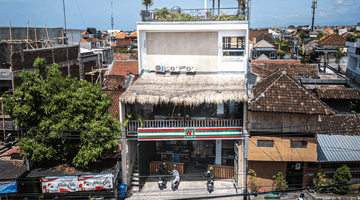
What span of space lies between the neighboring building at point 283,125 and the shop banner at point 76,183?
29.1ft

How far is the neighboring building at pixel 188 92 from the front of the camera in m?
18.5

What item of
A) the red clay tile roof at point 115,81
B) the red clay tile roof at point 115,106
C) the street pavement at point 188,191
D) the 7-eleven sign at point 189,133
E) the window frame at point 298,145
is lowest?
the street pavement at point 188,191

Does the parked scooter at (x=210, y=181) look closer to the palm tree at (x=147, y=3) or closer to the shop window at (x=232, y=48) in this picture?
the shop window at (x=232, y=48)

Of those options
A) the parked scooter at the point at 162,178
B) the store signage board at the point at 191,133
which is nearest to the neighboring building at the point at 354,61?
the store signage board at the point at 191,133

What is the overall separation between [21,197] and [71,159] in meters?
3.47

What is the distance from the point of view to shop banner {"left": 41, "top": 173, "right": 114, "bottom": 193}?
1658 centimetres

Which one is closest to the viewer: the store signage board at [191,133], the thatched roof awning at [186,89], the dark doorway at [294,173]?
the thatched roof awning at [186,89]

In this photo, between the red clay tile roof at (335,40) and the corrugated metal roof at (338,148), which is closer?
the corrugated metal roof at (338,148)

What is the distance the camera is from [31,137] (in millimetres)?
16078

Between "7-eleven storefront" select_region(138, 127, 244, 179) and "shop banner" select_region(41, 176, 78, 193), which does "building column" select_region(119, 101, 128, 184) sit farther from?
"shop banner" select_region(41, 176, 78, 193)

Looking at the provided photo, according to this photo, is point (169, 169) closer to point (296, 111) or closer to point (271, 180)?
point (271, 180)

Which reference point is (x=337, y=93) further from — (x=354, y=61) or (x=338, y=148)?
(x=354, y=61)

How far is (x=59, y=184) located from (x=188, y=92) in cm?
935

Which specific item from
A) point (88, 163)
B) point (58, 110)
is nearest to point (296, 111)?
point (88, 163)
